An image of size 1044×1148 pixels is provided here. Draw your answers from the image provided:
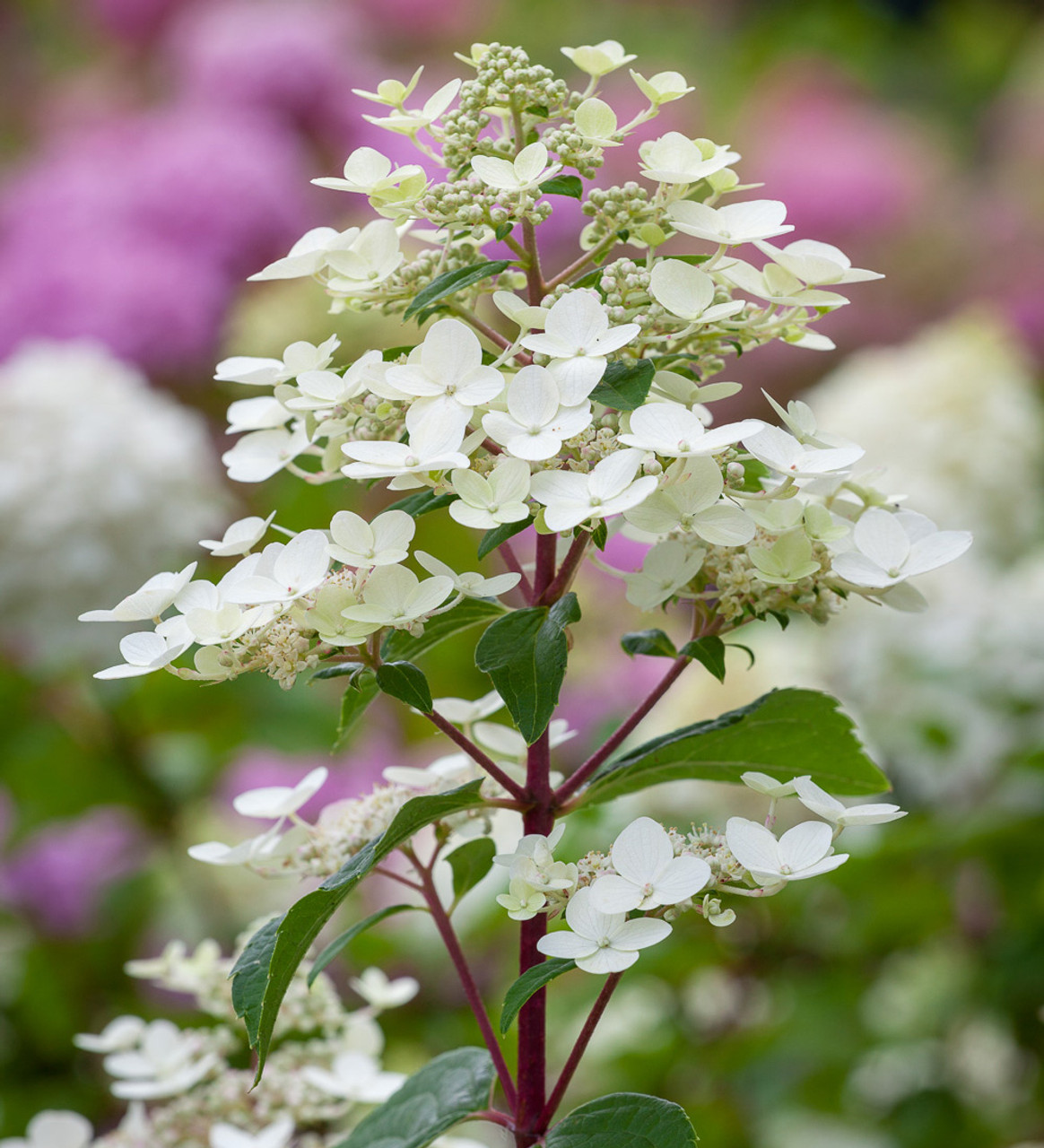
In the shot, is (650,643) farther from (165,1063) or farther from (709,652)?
(165,1063)

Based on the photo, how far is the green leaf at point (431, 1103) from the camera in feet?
1.11

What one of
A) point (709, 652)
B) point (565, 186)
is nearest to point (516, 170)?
point (565, 186)

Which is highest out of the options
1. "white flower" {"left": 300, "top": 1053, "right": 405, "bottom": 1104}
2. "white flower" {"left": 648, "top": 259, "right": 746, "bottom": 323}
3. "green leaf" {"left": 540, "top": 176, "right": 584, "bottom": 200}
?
"green leaf" {"left": 540, "top": 176, "right": 584, "bottom": 200}

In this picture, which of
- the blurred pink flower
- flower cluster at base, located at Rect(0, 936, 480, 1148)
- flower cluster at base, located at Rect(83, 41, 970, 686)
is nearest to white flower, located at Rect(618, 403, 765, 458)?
flower cluster at base, located at Rect(83, 41, 970, 686)

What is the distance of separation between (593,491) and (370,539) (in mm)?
50

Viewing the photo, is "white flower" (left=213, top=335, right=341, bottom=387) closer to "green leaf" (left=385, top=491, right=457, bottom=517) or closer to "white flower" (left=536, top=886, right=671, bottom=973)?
"green leaf" (left=385, top=491, right=457, bottom=517)

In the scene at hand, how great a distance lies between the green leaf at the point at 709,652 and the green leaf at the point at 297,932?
6 cm

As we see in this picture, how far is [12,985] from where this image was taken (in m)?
0.96

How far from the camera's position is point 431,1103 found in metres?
0.35

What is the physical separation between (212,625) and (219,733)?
2.25 feet

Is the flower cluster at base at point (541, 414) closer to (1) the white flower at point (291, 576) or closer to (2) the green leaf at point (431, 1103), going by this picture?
(1) the white flower at point (291, 576)

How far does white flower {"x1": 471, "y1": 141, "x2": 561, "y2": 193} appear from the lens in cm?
30

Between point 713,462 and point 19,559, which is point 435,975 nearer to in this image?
point 19,559

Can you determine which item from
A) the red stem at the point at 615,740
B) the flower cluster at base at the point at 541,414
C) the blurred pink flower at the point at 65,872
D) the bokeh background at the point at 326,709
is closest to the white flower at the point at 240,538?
the flower cluster at base at the point at 541,414
